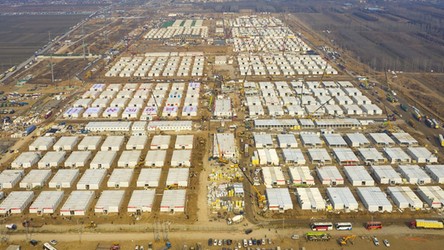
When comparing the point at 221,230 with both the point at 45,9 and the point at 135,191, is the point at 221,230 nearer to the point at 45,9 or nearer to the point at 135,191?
the point at 135,191

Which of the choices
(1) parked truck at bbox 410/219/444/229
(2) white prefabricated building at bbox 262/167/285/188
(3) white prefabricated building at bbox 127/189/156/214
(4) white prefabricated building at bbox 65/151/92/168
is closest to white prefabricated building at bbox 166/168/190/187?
(3) white prefabricated building at bbox 127/189/156/214

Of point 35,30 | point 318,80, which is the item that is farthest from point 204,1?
point 318,80

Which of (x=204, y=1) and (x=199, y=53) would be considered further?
(x=204, y=1)

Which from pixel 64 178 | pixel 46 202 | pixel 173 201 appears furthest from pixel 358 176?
pixel 46 202

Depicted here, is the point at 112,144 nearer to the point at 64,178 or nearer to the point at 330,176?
the point at 64,178

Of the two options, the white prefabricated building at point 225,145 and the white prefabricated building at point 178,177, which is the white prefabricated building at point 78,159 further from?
the white prefabricated building at point 225,145

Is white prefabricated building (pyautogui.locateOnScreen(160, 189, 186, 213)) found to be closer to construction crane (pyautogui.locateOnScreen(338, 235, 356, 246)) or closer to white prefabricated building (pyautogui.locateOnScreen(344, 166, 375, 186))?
construction crane (pyautogui.locateOnScreen(338, 235, 356, 246))
